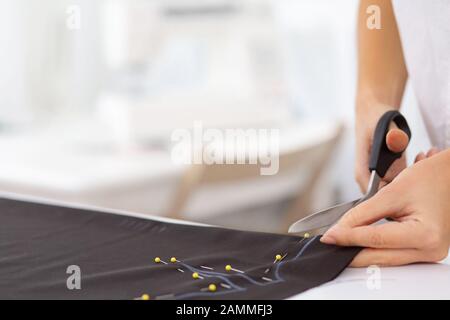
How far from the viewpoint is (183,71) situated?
2582 millimetres

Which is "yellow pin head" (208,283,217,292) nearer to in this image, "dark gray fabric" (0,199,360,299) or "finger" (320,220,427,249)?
"dark gray fabric" (0,199,360,299)

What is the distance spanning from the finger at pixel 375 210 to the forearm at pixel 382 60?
0.35 m

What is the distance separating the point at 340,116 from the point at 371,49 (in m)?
1.34

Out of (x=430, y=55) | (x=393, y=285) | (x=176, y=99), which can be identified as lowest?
(x=393, y=285)

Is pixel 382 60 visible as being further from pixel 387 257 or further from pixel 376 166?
pixel 387 257

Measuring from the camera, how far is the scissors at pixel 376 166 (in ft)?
2.08

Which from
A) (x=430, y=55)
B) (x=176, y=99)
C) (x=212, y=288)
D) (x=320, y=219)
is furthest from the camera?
(x=176, y=99)

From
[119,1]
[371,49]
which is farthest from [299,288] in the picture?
[119,1]

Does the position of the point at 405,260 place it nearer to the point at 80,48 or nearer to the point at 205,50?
the point at 205,50

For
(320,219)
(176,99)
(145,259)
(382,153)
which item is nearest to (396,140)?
(382,153)

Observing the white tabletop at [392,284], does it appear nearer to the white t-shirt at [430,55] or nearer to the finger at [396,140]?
the finger at [396,140]

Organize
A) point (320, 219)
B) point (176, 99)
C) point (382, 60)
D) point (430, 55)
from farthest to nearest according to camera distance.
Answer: point (176, 99)
point (382, 60)
point (430, 55)
point (320, 219)

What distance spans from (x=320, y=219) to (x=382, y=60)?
14.8 inches

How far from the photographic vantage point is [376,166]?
681mm
